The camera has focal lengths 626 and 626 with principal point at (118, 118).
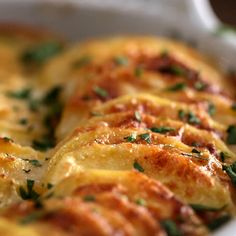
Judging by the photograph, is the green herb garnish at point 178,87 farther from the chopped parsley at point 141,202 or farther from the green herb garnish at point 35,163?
the chopped parsley at point 141,202

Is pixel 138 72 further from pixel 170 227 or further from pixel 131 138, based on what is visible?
pixel 170 227

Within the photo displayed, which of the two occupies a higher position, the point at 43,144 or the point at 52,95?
the point at 43,144

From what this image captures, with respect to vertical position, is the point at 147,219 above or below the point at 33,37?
above

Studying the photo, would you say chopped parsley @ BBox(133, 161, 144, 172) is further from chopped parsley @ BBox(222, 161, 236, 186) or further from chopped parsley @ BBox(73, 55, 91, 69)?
chopped parsley @ BBox(73, 55, 91, 69)

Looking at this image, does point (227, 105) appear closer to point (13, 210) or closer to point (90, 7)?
point (13, 210)

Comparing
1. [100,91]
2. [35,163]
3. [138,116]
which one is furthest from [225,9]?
[35,163]

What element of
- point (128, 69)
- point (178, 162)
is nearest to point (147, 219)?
point (178, 162)

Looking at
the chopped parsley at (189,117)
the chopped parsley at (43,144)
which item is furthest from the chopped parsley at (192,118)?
the chopped parsley at (43,144)

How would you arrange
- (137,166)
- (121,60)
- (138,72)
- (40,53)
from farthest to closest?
(40,53)
(121,60)
(138,72)
(137,166)
